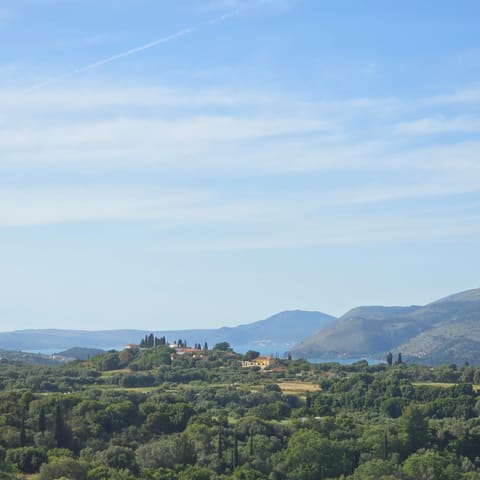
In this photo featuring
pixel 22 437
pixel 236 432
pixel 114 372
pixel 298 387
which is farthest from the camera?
pixel 114 372

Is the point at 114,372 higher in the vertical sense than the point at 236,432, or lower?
higher

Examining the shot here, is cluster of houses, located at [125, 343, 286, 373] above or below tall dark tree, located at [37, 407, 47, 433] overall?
above

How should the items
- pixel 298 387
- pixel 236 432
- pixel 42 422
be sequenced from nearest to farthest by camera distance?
pixel 42 422
pixel 236 432
pixel 298 387

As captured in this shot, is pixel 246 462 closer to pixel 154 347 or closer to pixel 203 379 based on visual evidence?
pixel 203 379

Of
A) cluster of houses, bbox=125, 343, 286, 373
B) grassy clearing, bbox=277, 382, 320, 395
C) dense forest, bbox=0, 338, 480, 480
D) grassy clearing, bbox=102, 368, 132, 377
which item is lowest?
dense forest, bbox=0, 338, 480, 480

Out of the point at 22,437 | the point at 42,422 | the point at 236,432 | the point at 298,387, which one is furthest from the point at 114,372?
the point at 22,437

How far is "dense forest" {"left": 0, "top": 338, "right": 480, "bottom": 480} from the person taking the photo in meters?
56.1

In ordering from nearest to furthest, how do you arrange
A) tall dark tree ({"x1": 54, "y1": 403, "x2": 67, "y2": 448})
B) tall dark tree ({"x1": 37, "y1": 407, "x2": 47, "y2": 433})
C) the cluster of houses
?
tall dark tree ({"x1": 54, "y1": 403, "x2": 67, "y2": 448})
tall dark tree ({"x1": 37, "y1": 407, "x2": 47, "y2": 433})
the cluster of houses

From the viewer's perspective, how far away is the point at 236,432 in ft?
221

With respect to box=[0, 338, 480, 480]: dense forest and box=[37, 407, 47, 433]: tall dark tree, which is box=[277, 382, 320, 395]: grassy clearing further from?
box=[37, 407, 47, 433]: tall dark tree

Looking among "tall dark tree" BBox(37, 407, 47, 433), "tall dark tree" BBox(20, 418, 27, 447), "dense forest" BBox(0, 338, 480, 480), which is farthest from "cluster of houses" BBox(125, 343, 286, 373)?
"tall dark tree" BBox(20, 418, 27, 447)

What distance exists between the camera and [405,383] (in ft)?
361

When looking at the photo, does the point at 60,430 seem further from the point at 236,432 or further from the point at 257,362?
the point at 257,362

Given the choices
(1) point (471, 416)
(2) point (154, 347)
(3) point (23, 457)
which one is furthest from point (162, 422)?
(2) point (154, 347)
